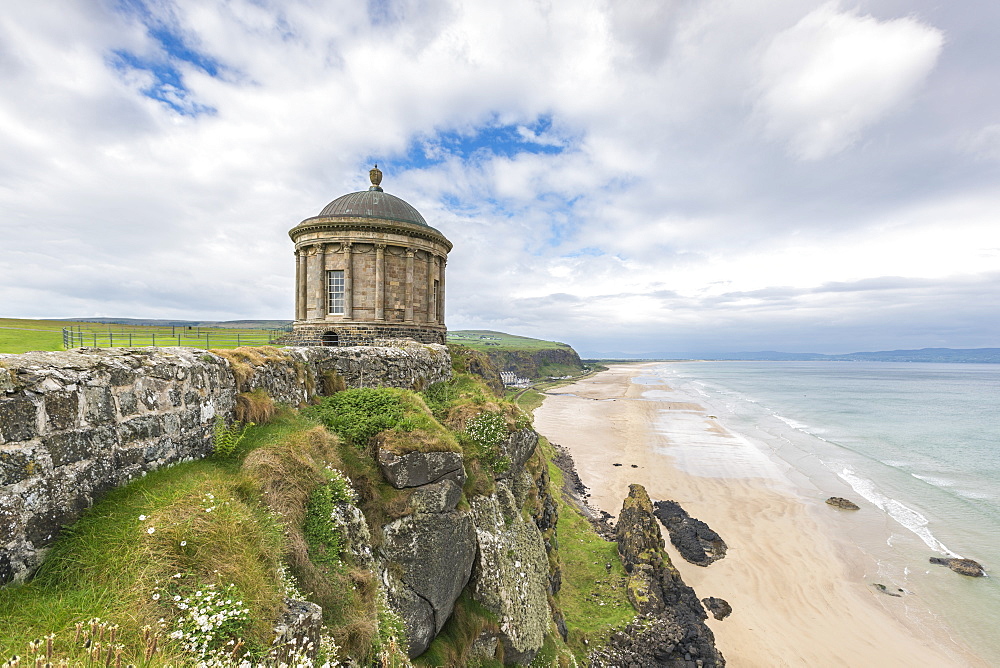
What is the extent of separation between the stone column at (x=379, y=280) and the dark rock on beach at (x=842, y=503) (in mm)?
35211

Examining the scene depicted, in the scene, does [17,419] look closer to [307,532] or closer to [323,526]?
[307,532]

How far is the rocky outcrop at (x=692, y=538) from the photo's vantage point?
23312 millimetres

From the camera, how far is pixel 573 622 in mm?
16203

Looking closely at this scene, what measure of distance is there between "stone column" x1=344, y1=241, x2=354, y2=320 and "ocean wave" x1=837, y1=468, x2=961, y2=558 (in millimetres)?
37089

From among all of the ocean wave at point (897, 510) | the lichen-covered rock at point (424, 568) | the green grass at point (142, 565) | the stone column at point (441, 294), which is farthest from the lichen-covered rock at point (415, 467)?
the ocean wave at point (897, 510)

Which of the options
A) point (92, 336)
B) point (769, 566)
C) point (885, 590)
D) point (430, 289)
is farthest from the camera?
point (430, 289)

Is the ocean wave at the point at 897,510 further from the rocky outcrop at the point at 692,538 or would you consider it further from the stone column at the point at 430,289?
the stone column at the point at 430,289

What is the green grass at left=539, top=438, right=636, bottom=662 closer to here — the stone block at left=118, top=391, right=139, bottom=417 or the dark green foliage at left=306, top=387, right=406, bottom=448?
the dark green foliage at left=306, top=387, right=406, bottom=448

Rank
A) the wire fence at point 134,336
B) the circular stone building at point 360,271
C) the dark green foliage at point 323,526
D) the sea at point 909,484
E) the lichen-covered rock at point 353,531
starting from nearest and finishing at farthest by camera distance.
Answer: the dark green foliage at point 323,526 → the lichen-covered rock at point 353,531 → the wire fence at point 134,336 → the sea at point 909,484 → the circular stone building at point 360,271

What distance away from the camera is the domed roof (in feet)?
71.5

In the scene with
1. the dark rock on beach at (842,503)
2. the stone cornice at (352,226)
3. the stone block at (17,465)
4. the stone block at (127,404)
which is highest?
the stone cornice at (352,226)

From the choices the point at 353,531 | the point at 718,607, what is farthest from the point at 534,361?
the point at 353,531

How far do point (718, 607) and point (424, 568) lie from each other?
16822mm

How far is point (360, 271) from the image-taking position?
2197cm
